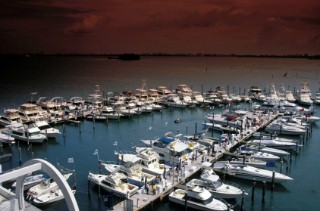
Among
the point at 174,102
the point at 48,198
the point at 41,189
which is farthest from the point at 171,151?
the point at 174,102

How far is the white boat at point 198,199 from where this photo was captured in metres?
30.4

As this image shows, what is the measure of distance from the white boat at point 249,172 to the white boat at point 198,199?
7.79 meters

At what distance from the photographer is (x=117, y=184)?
32.7m

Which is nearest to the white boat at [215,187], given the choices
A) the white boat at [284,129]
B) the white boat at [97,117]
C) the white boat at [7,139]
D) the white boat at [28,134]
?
the white boat at [28,134]

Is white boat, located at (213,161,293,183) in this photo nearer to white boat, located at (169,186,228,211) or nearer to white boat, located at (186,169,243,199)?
white boat, located at (186,169,243,199)

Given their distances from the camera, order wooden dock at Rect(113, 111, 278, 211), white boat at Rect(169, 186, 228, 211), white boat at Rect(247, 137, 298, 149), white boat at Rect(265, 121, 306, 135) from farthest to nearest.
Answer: white boat at Rect(265, 121, 306, 135) < white boat at Rect(247, 137, 298, 149) < white boat at Rect(169, 186, 228, 211) < wooden dock at Rect(113, 111, 278, 211)

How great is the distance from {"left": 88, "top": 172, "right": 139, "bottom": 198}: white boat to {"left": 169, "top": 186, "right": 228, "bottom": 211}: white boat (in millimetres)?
4178

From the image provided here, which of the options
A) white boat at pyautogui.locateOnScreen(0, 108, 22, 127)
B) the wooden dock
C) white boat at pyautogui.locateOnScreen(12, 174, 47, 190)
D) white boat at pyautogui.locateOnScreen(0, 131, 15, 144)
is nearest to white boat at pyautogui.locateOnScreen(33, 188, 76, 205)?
white boat at pyautogui.locateOnScreen(12, 174, 47, 190)

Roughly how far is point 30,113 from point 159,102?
34.9m

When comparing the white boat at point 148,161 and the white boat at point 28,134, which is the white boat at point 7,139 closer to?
the white boat at point 28,134

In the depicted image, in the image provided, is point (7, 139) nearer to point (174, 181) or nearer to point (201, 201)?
point (174, 181)

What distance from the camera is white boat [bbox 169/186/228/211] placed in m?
30.4

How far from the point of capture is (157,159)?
127ft

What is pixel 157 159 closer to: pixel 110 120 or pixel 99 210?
pixel 99 210
